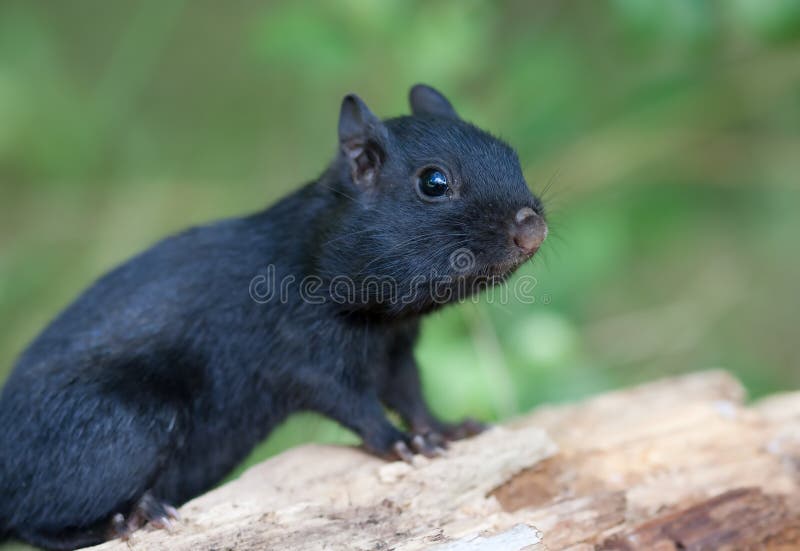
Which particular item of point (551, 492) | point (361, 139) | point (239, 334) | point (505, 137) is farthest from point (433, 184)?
point (505, 137)

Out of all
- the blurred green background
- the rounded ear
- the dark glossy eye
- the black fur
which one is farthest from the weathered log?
the rounded ear

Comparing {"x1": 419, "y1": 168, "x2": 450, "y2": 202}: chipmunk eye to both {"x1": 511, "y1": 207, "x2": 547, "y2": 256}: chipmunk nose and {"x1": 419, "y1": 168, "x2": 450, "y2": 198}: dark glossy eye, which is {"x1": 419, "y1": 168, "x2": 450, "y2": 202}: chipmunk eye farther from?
{"x1": 511, "y1": 207, "x2": 547, "y2": 256}: chipmunk nose

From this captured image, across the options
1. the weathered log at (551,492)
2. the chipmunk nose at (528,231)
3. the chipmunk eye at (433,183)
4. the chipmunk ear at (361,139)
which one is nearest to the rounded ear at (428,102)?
the chipmunk ear at (361,139)

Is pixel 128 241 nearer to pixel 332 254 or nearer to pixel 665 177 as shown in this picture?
pixel 332 254

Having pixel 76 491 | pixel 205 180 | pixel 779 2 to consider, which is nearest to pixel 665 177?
pixel 779 2

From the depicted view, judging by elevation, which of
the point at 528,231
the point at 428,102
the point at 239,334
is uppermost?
the point at 428,102

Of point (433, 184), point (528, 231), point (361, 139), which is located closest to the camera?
point (528, 231)

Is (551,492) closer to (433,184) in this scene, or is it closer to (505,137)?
(433,184)
